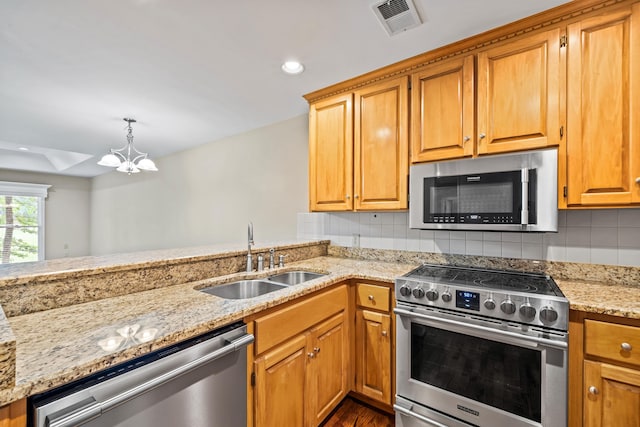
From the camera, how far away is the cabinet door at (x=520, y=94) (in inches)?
61.5

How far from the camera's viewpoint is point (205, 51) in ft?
6.11

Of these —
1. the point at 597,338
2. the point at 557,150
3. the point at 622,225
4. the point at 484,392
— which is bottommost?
the point at 484,392

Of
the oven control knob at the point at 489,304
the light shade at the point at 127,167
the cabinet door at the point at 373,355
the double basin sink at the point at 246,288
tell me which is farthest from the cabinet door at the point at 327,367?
the light shade at the point at 127,167

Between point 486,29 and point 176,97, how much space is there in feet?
8.05

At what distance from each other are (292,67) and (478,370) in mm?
2229

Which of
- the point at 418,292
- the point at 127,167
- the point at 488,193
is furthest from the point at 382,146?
the point at 127,167

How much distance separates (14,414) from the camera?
0.69 meters

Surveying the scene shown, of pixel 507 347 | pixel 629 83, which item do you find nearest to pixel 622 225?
pixel 629 83

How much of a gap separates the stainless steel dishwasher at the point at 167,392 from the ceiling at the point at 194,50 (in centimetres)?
163

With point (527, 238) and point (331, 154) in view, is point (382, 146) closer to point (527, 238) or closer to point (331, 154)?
point (331, 154)

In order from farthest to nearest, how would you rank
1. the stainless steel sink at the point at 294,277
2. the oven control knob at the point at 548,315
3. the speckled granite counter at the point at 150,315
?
the stainless steel sink at the point at 294,277
the oven control knob at the point at 548,315
the speckled granite counter at the point at 150,315

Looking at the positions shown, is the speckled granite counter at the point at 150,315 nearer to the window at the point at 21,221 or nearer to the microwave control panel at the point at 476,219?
the microwave control panel at the point at 476,219

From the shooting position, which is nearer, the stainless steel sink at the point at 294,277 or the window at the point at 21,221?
the stainless steel sink at the point at 294,277

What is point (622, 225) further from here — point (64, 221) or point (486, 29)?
point (64, 221)
